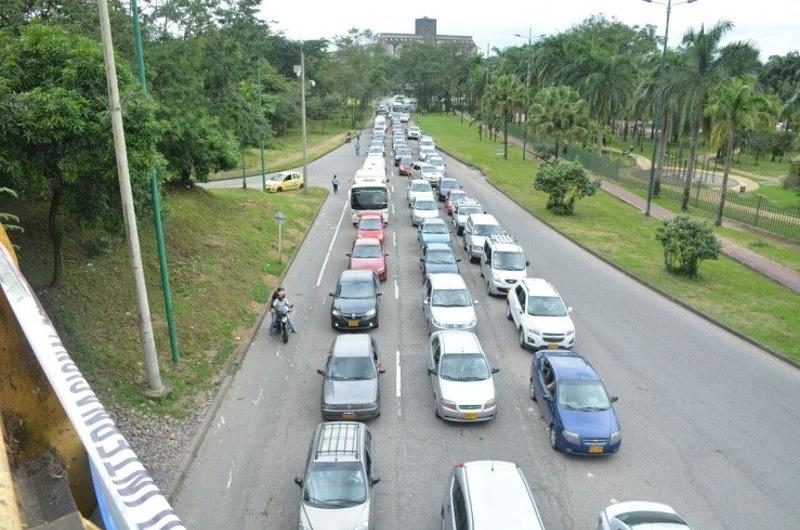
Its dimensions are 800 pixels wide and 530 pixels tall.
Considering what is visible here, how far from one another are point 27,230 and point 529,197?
30.8 metres

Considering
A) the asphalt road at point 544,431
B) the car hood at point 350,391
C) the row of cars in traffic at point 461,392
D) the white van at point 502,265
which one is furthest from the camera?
the white van at point 502,265

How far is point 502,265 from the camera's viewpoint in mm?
22547

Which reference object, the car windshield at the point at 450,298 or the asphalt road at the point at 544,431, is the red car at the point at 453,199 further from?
the car windshield at the point at 450,298

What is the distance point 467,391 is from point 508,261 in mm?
9497

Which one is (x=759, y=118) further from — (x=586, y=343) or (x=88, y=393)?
(x=88, y=393)

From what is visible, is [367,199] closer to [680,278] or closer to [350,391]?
[680,278]

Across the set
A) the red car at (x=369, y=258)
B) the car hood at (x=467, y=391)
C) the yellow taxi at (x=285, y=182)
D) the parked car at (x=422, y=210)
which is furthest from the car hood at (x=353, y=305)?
the yellow taxi at (x=285, y=182)

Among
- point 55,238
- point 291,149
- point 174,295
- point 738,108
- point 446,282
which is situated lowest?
point 174,295

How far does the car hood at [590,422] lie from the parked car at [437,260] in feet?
34.0

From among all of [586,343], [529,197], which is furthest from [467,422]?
[529,197]

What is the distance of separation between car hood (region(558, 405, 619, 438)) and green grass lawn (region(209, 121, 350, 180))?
31456 mm

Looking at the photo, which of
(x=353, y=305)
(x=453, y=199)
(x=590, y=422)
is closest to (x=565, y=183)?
(x=453, y=199)

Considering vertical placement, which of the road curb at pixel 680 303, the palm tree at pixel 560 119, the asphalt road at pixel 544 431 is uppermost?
the palm tree at pixel 560 119

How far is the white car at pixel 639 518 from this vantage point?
374 inches
